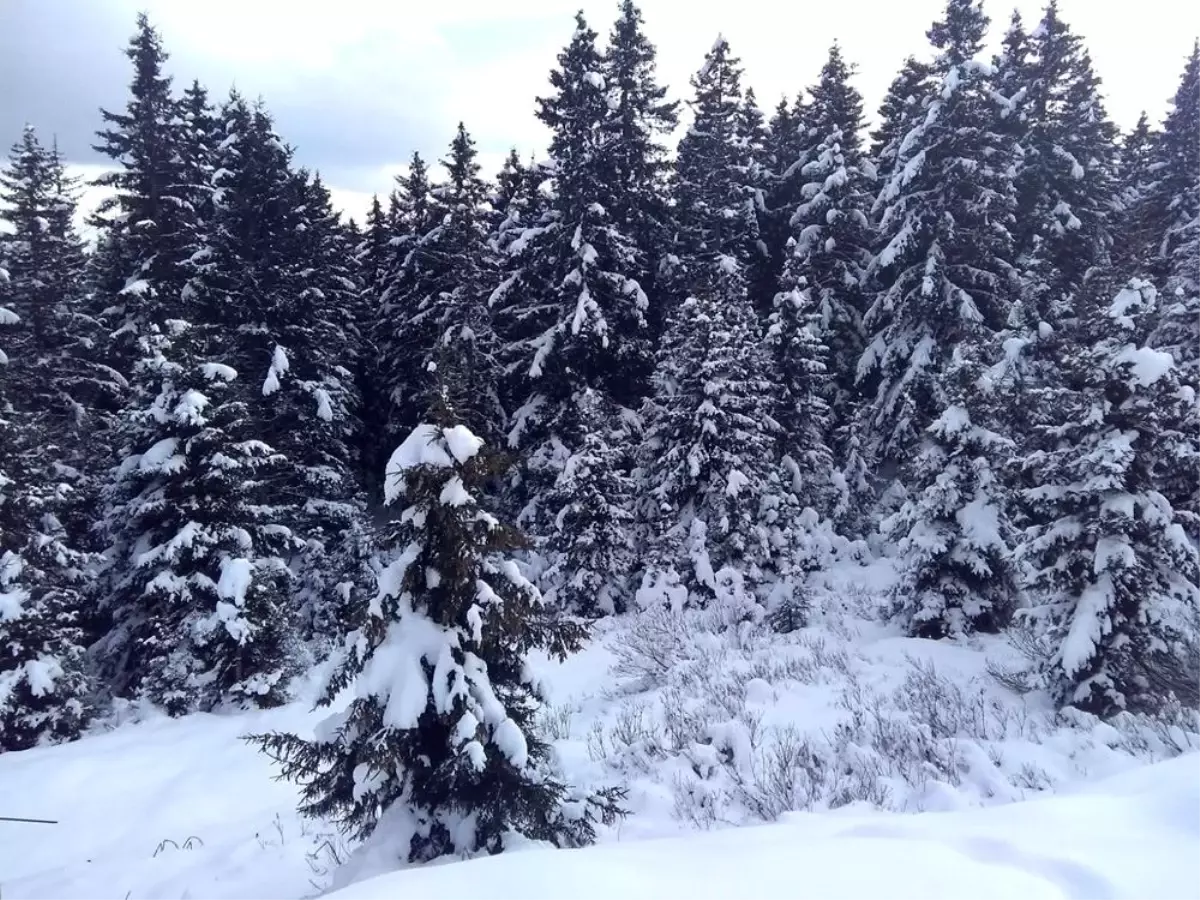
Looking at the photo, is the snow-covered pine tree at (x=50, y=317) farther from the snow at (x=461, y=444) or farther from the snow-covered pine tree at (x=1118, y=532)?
the snow-covered pine tree at (x=1118, y=532)

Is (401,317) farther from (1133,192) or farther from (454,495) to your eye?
(1133,192)

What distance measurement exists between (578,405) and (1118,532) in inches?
515

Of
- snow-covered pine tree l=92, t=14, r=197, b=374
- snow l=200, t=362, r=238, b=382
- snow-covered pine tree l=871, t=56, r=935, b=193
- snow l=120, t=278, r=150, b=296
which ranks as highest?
snow-covered pine tree l=871, t=56, r=935, b=193

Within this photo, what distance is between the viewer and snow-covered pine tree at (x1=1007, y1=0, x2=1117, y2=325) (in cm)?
2455

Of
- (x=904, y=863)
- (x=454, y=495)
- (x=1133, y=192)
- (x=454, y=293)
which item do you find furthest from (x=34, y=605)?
(x=1133, y=192)

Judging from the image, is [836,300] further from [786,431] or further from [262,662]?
[262,662]

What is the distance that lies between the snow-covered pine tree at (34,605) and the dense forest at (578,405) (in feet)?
0.27

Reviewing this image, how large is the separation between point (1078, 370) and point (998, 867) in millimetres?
8505

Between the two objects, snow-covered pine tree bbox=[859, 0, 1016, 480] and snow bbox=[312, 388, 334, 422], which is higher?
snow-covered pine tree bbox=[859, 0, 1016, 480]

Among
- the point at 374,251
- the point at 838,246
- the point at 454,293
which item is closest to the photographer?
the point at 454,293

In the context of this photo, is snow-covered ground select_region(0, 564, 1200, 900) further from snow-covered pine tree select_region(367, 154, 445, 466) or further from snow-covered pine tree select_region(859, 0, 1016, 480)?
snow-covered pine tree select_region(367, 154, 445, 466)

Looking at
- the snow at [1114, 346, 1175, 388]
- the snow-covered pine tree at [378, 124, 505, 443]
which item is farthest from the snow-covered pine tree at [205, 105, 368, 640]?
the snow at [1114, 346, 1175, 388]

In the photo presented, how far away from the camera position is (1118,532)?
30.2 feet

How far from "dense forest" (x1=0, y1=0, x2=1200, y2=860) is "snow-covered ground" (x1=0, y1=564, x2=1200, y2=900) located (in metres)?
1.23
